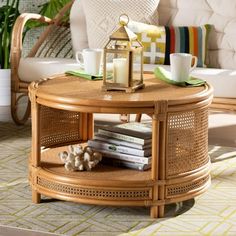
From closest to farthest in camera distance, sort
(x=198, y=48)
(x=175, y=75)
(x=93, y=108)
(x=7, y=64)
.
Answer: (x=93, y=108)
(x=175, y=75)
(x=198, y=48)
(x=7, y=64)

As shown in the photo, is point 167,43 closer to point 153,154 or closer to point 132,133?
point 132,133

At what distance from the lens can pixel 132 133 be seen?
3037 millimetres

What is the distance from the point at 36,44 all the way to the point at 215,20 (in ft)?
3.68

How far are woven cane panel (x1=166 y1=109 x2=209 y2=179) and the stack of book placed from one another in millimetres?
136

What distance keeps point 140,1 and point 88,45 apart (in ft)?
1.46

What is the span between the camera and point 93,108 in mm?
2736

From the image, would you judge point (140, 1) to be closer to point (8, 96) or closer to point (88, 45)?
point (88, 45)

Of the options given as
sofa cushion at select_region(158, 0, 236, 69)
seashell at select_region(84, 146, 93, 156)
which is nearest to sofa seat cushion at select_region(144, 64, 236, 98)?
sofa cushion at select_region(158, 0, 236, 69)

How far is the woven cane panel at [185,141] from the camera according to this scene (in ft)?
9.25

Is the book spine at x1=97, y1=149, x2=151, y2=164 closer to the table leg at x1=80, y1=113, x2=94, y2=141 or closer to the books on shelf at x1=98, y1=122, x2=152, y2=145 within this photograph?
the books on shelf at x1=98, y1=122, x2=152, y2=145

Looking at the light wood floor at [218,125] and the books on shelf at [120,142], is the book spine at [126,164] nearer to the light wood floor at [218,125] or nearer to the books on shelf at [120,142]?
the books on shelf at [120,142]

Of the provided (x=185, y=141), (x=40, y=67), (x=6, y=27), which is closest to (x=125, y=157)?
(x=185, y=141)

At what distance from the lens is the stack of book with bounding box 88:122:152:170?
9.66ft

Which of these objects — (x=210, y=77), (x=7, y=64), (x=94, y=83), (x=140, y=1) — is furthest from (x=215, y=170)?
(x=7, y=64)
